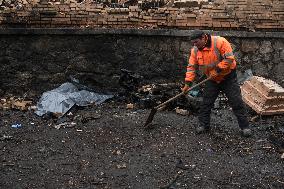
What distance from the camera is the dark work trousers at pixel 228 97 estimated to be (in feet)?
25.3

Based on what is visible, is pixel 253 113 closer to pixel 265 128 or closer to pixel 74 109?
pixel 265 128

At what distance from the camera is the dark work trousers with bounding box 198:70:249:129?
7.71m

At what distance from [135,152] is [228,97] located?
6.56 feet

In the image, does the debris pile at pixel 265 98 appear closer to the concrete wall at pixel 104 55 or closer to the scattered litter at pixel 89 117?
the concrete wall at pixel 104 55

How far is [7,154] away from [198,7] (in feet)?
17.6

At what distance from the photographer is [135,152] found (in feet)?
23.9

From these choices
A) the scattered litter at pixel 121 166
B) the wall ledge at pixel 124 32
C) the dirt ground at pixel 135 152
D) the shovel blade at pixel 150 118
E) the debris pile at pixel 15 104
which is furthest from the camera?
the wall ledge at pixel 124 32

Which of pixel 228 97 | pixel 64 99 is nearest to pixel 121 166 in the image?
pixel 228 97

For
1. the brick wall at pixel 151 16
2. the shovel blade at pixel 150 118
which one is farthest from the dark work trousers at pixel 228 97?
the brick wall at pixel 151 16

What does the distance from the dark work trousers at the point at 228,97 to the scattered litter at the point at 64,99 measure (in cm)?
254

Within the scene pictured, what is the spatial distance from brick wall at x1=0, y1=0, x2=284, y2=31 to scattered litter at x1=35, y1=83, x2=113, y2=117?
1.48 metres

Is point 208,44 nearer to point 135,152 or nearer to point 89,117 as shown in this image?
point 135,152

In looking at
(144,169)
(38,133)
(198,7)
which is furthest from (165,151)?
(198,7)

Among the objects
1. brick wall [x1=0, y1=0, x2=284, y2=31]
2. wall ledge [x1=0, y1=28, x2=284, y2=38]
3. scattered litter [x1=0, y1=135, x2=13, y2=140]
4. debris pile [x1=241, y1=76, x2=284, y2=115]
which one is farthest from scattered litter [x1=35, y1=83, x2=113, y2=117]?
debris pile [x1=241, y1=76, x2=284, y2=115]
